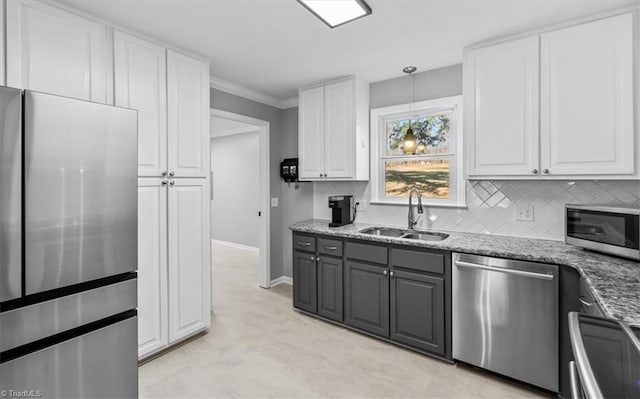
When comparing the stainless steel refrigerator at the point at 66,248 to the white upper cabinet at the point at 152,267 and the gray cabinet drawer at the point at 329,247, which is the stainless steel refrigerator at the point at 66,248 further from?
the gray cabinet drawer at the point at 329,247

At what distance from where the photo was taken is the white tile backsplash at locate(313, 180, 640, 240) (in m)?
2.39

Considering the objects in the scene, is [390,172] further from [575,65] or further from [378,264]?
[575,65]

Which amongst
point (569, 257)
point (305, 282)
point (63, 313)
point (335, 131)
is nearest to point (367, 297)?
point (305, 282)

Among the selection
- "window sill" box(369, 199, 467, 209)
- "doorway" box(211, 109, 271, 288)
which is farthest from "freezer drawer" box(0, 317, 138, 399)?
"doorway" box(211, 109, 271, 288)

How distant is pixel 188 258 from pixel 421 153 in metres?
2.47

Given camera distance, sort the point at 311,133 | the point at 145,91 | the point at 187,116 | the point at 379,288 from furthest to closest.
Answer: the point at 311,133, the point at 379,288, the point at 187,116, the point at 145,91

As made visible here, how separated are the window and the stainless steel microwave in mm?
961

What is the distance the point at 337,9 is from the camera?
1997 mm

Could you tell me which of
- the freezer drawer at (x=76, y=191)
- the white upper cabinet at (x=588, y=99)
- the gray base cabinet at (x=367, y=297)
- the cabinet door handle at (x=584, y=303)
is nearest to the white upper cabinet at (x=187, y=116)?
the freezer drawer at (x=76, y=191)

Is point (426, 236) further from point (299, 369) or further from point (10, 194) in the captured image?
point (10, 194)

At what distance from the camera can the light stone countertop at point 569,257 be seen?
4.15 feet

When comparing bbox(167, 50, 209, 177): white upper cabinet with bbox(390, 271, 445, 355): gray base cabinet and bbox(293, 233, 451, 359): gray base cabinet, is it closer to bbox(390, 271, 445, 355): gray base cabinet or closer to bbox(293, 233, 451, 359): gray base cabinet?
bbox(293, 233, 451, 359): gray base cabinet

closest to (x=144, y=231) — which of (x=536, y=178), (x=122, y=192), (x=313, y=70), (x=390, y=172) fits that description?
(x=122, y=192)

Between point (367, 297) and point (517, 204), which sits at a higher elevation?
point (517, 204)
